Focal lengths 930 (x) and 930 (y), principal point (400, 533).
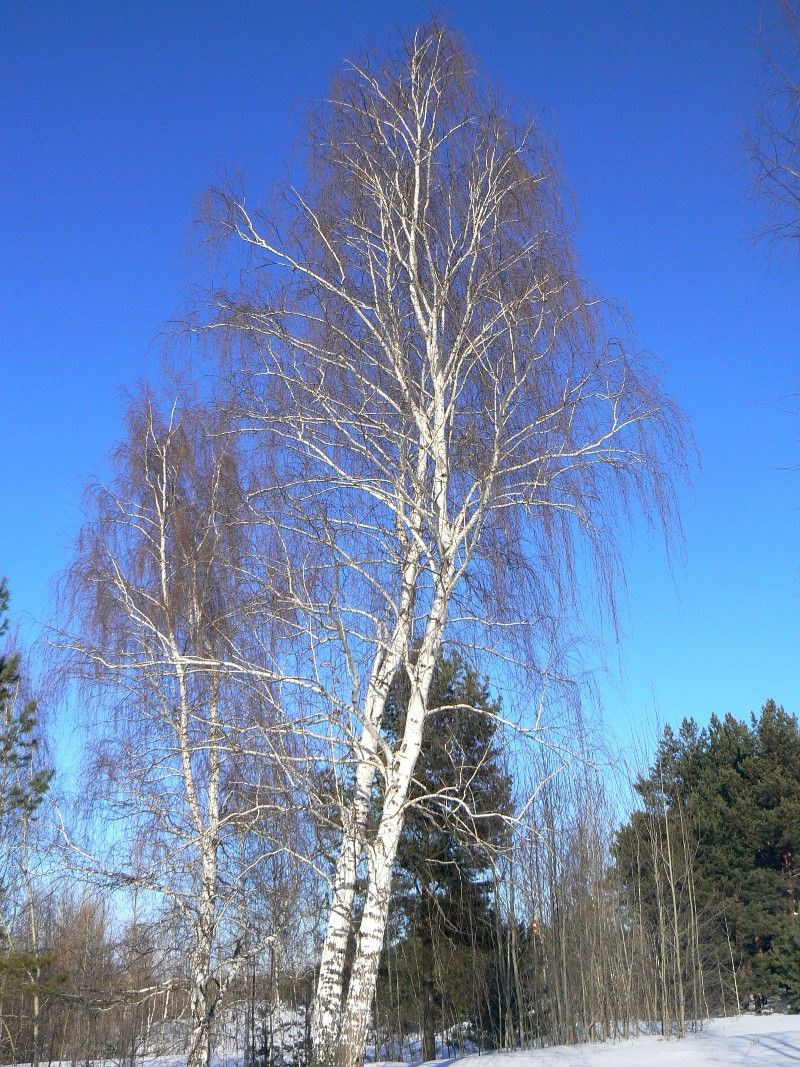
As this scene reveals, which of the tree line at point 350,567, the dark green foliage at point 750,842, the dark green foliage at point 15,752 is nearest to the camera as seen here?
the tree line at point 350,567

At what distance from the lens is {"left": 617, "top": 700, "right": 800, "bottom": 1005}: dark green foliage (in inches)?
1133

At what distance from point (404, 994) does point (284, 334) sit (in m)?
14.3

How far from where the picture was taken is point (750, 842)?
30.2 metres

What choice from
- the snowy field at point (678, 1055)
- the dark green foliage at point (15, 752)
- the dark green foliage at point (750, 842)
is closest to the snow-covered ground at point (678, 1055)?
the snowy field at point (678, 1055)

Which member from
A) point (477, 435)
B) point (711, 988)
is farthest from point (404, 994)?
point (711, 988)

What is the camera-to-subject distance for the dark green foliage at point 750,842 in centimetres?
2877

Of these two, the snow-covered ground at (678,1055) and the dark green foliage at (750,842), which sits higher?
the dark green foliage at (750,842)

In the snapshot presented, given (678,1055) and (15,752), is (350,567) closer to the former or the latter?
(678,1055)

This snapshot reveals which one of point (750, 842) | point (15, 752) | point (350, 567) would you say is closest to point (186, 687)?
point (350, 567)

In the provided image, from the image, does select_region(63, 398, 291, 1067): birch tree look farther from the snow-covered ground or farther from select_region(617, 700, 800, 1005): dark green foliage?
select_region(617, 700, 800, 1005): dark green foliage

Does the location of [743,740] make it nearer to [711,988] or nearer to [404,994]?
[711,988]

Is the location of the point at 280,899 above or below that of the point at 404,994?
Answer: above

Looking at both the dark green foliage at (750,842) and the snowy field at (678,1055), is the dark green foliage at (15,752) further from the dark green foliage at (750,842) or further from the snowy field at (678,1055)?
the dark green foliage at (750,842)

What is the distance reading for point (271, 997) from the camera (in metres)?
13.2
